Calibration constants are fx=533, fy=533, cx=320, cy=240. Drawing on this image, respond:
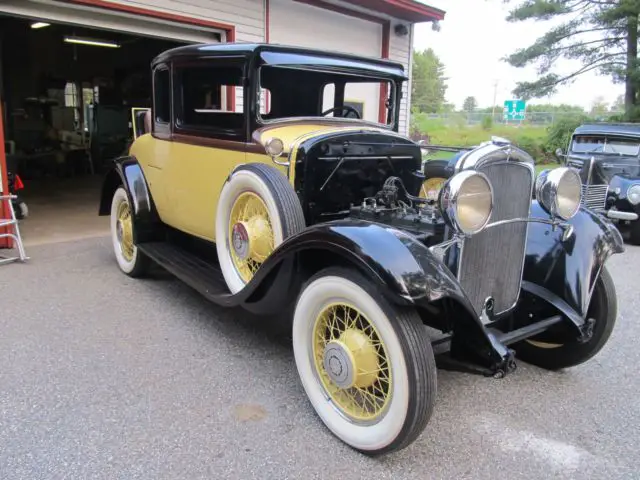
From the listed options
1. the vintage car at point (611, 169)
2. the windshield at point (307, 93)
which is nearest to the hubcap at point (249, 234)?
the windshield at point (307, 93)

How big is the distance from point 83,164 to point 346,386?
1347cm

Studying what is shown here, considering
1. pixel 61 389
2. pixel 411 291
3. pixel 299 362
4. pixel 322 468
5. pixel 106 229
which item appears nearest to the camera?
pixel 411 291

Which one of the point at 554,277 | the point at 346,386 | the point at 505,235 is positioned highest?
the point at 505,235

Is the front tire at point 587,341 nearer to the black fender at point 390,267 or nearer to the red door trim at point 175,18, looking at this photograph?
the black fender at point 390,267

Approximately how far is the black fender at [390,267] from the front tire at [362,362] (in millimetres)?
103

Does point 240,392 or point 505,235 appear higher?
point 505,235

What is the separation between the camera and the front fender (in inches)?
113

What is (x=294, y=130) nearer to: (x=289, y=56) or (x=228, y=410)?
(x=289, y=56)

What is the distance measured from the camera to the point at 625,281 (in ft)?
17.5

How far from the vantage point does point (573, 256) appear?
2.93 meters

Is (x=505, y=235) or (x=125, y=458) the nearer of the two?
(x=125, y=458)

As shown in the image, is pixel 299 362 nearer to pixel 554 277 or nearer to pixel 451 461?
pixel 451 461

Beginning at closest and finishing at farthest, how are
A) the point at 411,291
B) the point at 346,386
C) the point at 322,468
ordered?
1. the point at 411,291
2. the point at 322,468
3. the point at 346,386

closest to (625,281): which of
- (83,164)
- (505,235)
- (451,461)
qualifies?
(505,235)
